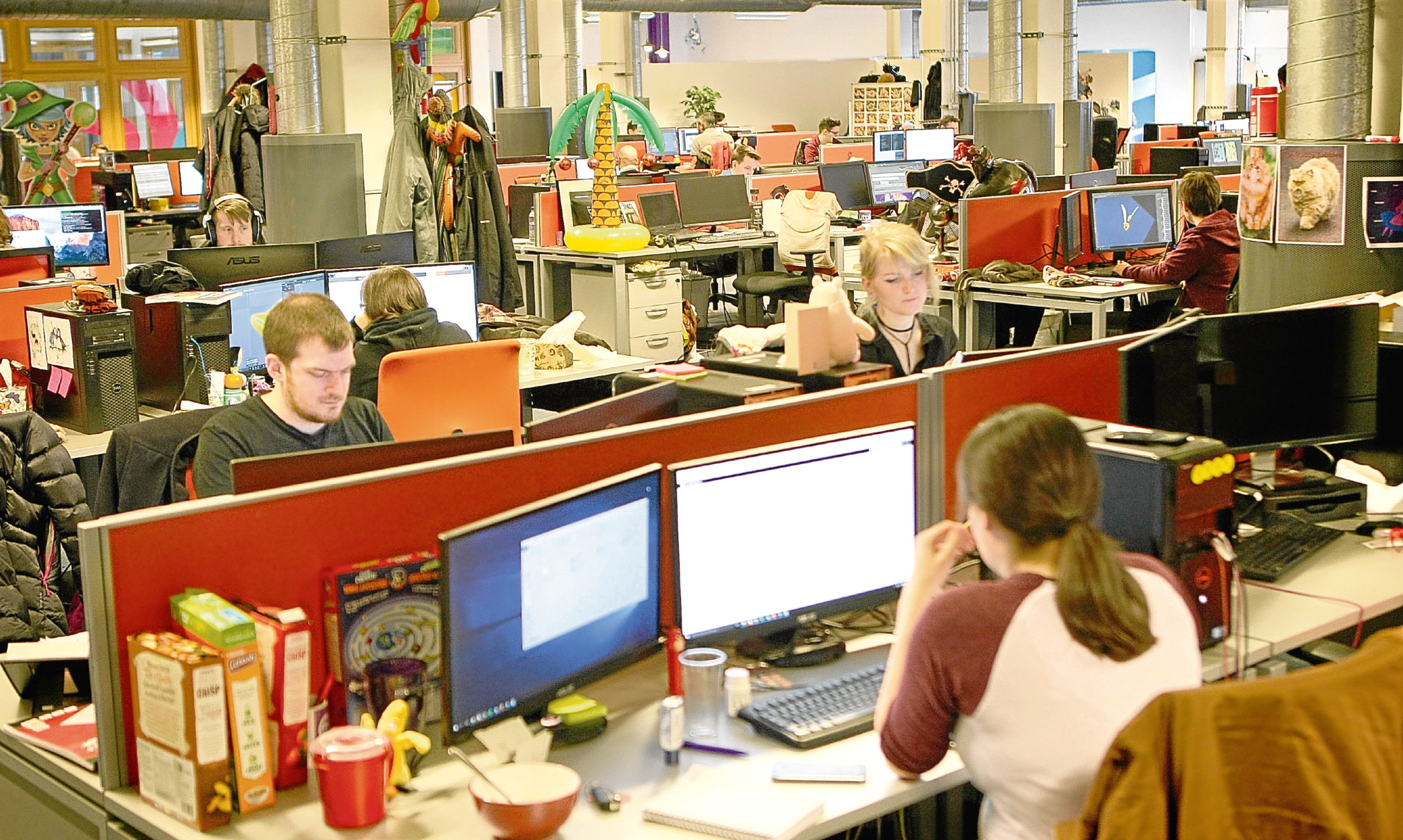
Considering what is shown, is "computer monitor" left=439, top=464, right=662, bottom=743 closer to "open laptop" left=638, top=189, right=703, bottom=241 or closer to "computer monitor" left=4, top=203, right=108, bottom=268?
"computer monitor" left=4, top=203, right=108, bottom=268

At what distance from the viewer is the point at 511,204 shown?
1035 cm

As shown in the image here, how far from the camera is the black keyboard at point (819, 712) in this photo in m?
2.37

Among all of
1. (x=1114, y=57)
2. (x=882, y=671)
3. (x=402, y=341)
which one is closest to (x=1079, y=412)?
(x=882, y=671)

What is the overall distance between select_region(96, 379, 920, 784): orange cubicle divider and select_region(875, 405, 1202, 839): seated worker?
0.76 m

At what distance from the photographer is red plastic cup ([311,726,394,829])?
2057mm

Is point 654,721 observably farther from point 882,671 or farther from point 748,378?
point 748,378

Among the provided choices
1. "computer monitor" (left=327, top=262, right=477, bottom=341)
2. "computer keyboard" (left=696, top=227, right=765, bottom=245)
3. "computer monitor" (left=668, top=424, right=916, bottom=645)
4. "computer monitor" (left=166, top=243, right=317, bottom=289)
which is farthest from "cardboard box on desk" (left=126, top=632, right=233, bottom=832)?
"computer keyboard" (left=696, top=227, right=765, bottom=245)

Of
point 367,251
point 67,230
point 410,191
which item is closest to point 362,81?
point 410,191

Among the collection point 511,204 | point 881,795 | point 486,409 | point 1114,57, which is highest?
point 1114,57

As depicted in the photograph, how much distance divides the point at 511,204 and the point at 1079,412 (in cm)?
738

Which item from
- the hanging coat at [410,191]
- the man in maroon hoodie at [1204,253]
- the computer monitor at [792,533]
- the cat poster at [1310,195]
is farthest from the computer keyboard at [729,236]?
the computer monitor at [792,533]

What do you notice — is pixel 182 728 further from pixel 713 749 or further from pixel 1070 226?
pixel 1070 226

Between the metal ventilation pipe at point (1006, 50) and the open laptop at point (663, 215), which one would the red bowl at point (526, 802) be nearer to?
the open laptop at point (663, 215)

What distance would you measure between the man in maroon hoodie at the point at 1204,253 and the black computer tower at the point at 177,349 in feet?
14.4
